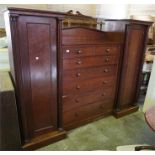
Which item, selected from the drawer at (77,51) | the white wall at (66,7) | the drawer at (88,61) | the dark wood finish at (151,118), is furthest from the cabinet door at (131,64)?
the white wall at (66,7)

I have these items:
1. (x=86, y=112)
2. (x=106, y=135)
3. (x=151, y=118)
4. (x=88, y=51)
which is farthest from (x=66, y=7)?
(x=151, y=118)

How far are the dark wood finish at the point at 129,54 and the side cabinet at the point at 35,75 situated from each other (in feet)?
3.31

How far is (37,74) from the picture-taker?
5.23 ft

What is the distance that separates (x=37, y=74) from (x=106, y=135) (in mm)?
1232

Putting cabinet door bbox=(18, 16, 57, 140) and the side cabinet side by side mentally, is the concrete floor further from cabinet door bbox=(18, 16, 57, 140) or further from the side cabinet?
cabinet door bbox=(18, 16, 57, 140)

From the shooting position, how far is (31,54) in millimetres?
1497

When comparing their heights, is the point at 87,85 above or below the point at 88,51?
below

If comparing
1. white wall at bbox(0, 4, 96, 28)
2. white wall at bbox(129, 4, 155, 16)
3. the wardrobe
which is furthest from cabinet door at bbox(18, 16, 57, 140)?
white wall at bbox(0, 4, 96, 28)

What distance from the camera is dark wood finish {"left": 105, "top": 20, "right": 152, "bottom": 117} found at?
83.7 inches

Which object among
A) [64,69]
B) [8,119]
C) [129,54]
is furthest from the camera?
[129,54]

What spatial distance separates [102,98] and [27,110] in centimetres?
112

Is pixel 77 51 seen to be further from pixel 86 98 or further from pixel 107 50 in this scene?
pixel 86 98
